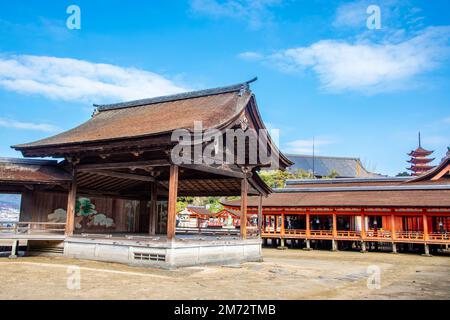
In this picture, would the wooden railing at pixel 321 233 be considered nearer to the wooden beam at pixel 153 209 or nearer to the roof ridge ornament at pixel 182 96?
the wooden beam at pixel 153 209

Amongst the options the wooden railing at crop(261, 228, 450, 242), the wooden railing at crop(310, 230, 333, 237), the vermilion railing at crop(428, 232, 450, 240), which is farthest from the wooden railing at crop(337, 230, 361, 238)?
the vermilion railing at crop(428, 232, 450, 240)

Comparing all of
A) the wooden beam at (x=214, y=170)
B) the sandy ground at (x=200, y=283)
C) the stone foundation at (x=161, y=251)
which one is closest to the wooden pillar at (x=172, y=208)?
the stone foundation at (x=161, y=251)

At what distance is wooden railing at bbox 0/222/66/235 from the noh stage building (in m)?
0.05

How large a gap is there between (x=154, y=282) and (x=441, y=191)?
2763 cm

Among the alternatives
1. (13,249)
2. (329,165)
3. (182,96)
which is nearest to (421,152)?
(329,165)

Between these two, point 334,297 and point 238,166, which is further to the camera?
point 238,166

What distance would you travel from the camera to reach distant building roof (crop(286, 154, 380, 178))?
105m

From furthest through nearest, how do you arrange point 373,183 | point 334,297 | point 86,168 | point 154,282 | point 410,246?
point 373,183, point 410,246, point 86,168, point 154,282, point 334,297

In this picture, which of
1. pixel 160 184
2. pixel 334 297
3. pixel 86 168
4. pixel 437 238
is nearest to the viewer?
pixel 334 297

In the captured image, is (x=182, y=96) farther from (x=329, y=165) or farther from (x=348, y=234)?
(x=329, y=165)

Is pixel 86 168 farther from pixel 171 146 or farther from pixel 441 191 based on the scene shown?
pixel 441 191

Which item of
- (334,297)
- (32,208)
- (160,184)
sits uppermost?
(160,184)

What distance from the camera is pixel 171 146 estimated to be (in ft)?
51.1
